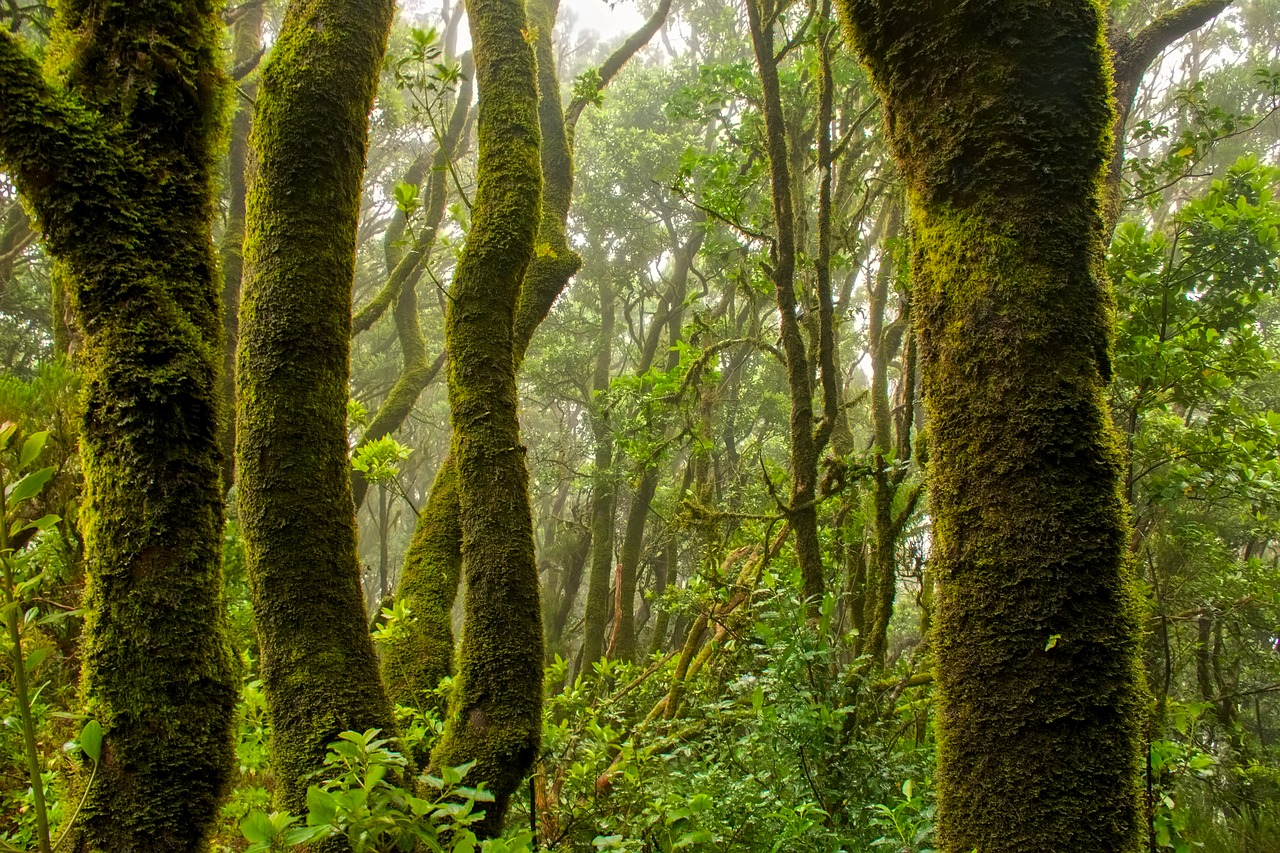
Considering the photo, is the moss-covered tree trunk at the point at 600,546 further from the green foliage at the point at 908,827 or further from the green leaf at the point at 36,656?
the green leaf at the point at 36,656

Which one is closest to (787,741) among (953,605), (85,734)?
(953,605)

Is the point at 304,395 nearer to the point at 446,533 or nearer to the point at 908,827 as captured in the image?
the point at 446,533

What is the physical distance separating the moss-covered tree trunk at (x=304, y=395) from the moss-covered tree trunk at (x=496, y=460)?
0.31 m

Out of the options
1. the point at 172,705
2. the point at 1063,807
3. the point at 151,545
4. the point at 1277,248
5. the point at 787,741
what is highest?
the point at 1277,248

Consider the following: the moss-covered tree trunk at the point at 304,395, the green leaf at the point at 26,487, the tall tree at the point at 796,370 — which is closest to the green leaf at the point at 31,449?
the green leaf at the point at 26,487

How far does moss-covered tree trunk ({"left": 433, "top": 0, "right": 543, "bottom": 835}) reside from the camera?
193 cm

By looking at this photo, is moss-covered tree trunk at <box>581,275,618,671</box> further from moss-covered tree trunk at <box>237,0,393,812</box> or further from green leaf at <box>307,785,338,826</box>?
green leaf at <box>307,785,338,826</box>

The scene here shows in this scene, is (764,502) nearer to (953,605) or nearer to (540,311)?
(540,311)

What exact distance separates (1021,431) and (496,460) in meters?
1.55

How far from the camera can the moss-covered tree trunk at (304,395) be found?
1.71 metres

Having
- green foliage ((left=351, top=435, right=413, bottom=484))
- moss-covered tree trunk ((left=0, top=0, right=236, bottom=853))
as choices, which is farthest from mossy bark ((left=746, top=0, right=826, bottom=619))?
moss-covered tree trunk ((left=0, top=0, right=236, bottom=853))

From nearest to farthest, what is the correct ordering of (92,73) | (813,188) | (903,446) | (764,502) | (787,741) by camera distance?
(92,73) → (787,741) → (903,446) → (764,502) → (813,188)

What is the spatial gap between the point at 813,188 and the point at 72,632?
11721mm

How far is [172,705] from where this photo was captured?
4.42 feet
